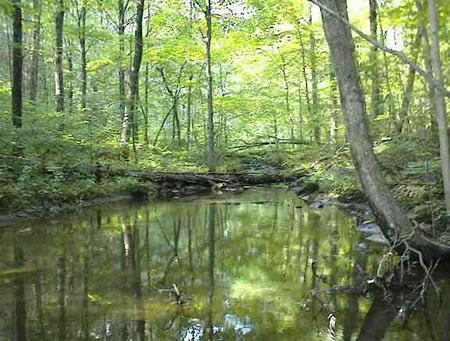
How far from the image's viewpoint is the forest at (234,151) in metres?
5.77

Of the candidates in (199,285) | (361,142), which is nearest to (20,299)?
(199,285)

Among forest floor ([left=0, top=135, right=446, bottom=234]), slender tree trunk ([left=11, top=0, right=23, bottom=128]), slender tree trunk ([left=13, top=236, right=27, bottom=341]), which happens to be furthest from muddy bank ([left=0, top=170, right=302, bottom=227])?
slender tree trunk ([left=13, top=236, right=27, bottom=341])

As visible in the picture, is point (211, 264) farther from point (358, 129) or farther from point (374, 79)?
point (374, 79)

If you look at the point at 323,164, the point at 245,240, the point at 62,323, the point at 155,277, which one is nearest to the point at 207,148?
the point at 323,164

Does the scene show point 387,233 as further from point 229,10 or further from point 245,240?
point 229,10

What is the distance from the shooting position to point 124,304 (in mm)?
5086

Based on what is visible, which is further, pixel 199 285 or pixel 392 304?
pixel 199 285

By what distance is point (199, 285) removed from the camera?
19.4 ft

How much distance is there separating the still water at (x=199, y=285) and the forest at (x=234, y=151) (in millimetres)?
Result: 53

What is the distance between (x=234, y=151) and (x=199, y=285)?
17.2 meters

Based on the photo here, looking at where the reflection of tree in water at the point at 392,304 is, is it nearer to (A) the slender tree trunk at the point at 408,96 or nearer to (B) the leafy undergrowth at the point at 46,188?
(A) the slender tree trunk at the point at 408,96

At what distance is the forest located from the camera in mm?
5773

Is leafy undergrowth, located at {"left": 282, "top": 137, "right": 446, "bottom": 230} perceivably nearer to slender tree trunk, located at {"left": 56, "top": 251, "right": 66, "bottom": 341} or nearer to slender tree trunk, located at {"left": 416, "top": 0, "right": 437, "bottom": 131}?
slender tree trunk, located at {"left": 416, "top": 0, "right": 437, "bottom": 131}

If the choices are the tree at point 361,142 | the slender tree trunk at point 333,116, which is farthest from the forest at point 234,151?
the slender tree trunk at point 333,116
